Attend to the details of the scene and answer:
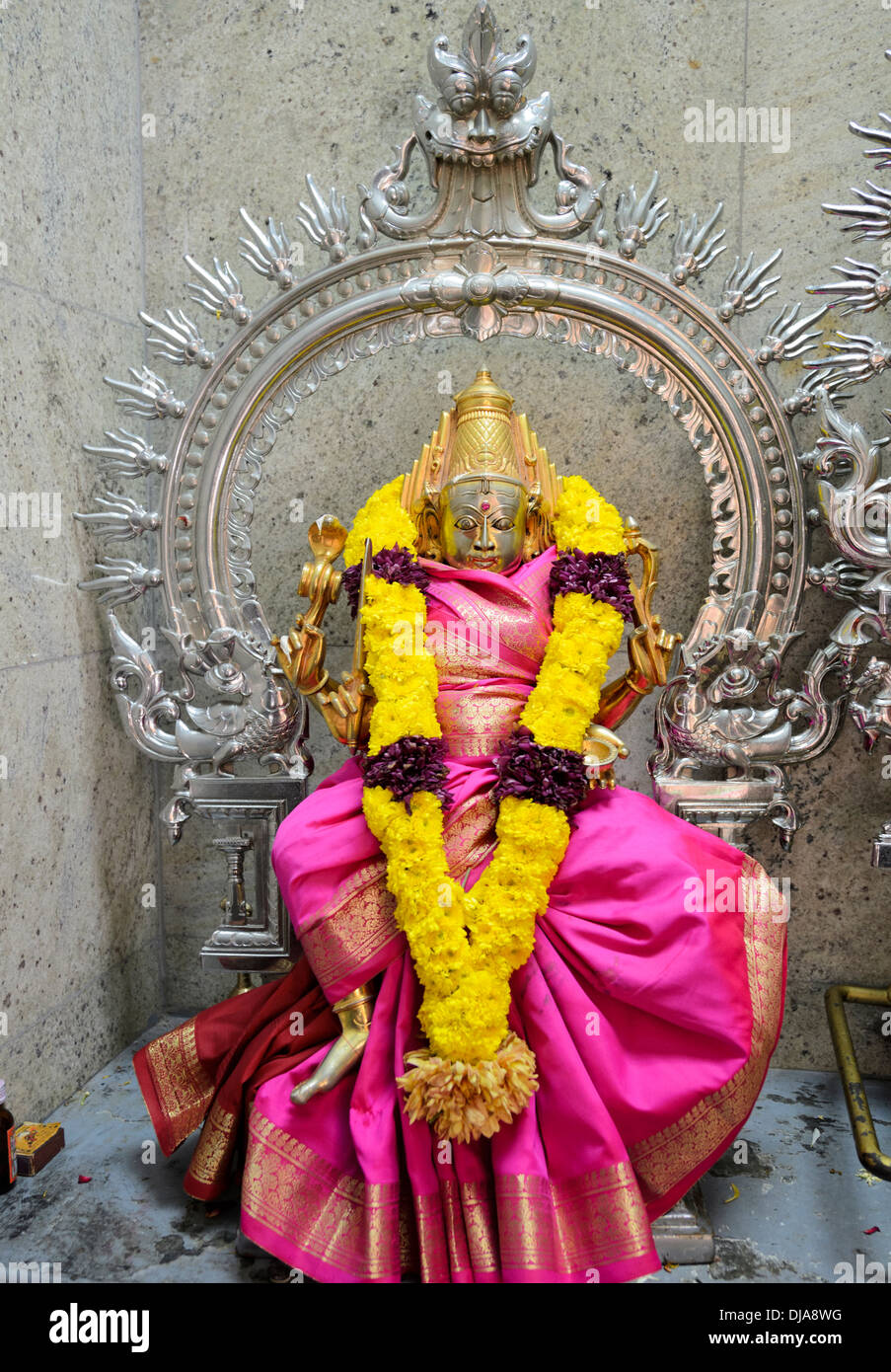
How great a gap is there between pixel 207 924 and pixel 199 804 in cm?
87

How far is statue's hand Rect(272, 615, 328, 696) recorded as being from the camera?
114 inches

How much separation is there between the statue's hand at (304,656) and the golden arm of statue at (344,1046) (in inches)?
36.8

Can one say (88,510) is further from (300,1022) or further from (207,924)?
(300,1022)

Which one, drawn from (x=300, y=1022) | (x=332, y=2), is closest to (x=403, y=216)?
(x=332, y=2)

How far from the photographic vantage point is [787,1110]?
320 centimetres

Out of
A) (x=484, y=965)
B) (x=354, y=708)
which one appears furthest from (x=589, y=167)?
(x=484, y=965)

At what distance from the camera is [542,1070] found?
2307mm

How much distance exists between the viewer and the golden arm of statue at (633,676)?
2645 millimetres

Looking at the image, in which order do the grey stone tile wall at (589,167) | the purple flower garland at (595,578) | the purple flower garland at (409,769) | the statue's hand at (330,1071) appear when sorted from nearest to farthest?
the statue's hand at (330,1071) → the purple flower garland at (409,769) → the purple flower garland at (595,578) → the grey stone tile wall at (589,167)

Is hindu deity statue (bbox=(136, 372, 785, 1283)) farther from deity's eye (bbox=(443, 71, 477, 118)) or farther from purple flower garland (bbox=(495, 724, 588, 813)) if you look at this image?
deity's eye (bbox=(443, 71, 477, 118))

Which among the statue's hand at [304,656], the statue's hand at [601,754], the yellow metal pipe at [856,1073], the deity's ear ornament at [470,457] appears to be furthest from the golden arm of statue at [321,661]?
the yellow metal pipe at [856,1073]

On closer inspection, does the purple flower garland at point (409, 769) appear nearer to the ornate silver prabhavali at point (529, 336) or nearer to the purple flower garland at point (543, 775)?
the purple flower garland at point (543, 775)

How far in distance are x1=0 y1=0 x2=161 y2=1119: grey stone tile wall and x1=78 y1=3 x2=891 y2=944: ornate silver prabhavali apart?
0.22m

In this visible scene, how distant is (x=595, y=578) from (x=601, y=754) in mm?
510
